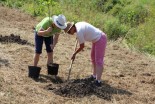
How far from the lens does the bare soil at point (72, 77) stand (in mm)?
6121

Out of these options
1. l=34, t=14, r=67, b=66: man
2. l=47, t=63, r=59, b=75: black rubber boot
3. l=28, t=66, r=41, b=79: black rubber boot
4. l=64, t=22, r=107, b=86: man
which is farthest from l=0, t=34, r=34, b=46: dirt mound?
l=64, t=22, r=107, b=86: man

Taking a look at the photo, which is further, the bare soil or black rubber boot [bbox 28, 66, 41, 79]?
black rubber boot [bbox 28, 66, 41, 79]

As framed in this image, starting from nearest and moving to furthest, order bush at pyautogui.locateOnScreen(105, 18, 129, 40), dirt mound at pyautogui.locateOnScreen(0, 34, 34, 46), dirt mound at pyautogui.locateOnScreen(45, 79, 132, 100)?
dirt mound at pyautogui.locateOnScreen(45, 79, 132, 100) < dirt mound at pyautogui.locateOnScreen(0, 34, 34, 46) < bush at pyautogui.locateOnScreen(105, 18, 129, 40)

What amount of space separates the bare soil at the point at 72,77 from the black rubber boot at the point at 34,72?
103mm

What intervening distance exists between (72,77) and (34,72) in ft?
2.94

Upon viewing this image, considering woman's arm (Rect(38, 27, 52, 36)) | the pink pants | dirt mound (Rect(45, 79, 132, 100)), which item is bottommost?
dirt mound (Rect(45, 79, 132, 100))

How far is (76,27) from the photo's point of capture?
6.36m

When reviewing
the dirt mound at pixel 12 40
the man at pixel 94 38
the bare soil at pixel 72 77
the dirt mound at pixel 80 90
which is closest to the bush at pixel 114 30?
the bare soil at pixel 72 77

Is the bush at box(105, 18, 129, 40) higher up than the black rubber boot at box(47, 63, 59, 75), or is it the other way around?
the black rubber boot at box(47, 63, 59, 75)

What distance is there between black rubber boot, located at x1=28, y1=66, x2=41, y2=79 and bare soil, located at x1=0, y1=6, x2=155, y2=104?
0.10 m

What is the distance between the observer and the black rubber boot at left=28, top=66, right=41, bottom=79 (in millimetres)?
6908

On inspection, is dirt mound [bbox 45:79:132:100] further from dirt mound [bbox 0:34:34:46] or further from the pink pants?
dirt mound [bbox 0:34:34:46]

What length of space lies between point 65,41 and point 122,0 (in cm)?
1129

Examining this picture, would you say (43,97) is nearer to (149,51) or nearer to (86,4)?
(149,51)
